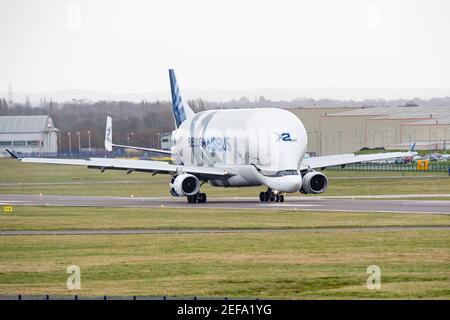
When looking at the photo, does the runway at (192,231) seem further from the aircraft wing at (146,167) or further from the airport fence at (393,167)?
the airport fence at (393,167)

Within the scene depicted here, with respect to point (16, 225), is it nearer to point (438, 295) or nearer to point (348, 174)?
point (438, 295)

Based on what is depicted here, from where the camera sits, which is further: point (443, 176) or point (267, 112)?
point (443, 176)

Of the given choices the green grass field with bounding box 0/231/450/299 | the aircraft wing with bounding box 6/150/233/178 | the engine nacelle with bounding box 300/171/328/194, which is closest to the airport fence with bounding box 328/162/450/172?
the engine nacelle with bounding box 300/171/328/194

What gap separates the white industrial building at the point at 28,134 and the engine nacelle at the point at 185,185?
244 feet

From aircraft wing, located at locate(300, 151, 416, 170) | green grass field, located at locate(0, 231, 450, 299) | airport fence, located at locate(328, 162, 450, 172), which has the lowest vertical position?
airport fence, located at locate(328, 162, 450, 172)

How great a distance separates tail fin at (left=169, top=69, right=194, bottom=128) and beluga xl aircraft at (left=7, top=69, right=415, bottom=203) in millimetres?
4398

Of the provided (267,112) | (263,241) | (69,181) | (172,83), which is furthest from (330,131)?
(263,241)

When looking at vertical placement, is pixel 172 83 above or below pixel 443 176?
above

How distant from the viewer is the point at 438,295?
101ft

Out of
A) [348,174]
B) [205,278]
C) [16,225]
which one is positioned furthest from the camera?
[348,174]

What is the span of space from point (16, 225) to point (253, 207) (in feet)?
53.6

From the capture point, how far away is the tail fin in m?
84.8

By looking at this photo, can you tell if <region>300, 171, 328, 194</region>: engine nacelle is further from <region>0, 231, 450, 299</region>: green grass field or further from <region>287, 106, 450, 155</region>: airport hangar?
<region>287, 106, 450, 155</region>: airport hangar

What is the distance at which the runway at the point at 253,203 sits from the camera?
63375 mm
